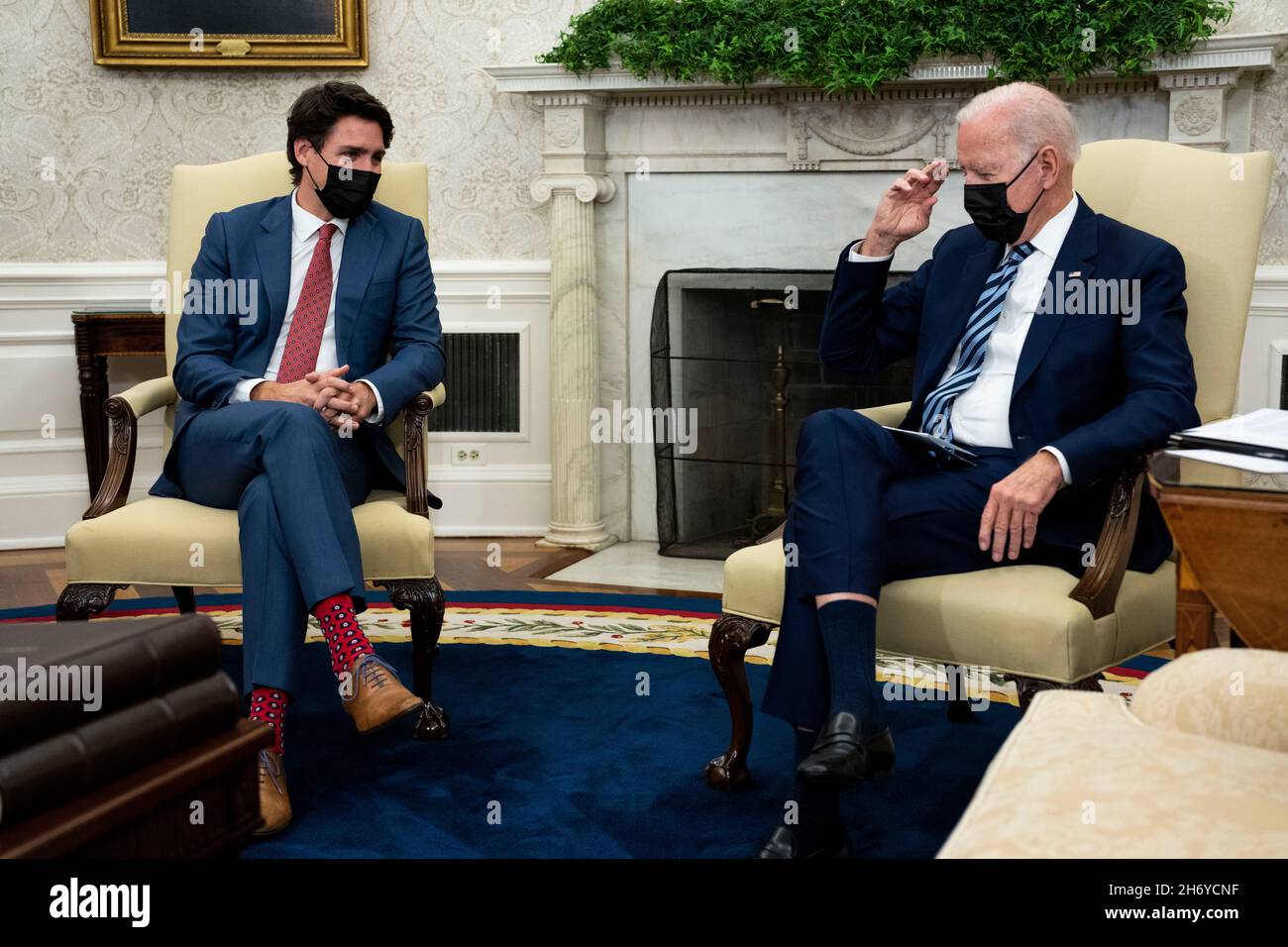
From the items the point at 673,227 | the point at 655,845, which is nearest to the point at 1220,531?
the point at 655,845

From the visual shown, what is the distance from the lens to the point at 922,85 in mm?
4223

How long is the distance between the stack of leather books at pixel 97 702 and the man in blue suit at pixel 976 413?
2.85 feet

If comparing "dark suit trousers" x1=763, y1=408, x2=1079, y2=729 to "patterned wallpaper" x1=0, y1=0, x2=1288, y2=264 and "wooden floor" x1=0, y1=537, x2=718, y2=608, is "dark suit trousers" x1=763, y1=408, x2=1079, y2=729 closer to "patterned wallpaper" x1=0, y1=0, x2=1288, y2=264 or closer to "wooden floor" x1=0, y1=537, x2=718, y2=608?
"wooden floor" x1=0, y1=537, x2=718, y2=608

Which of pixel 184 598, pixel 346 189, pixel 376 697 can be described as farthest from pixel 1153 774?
A: pixel 184 598

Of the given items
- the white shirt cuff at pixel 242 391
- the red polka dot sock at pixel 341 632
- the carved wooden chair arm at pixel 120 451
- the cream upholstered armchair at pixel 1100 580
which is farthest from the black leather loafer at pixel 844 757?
the carved wooden chair arm at pixel 120 451

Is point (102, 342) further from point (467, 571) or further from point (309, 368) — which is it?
point (309, 368)

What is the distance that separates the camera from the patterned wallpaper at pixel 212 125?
15.8 feet

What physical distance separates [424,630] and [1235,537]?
63.8 inches

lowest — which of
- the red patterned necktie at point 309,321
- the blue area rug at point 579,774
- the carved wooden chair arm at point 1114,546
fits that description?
the blue area rug at point 579,774

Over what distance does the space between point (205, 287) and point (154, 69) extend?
7.38ft

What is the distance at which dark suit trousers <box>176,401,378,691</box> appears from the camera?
2.48 metres
